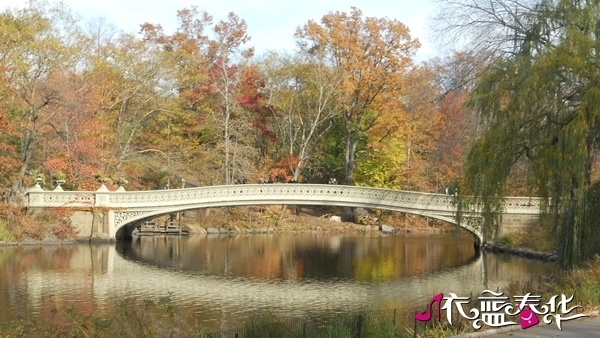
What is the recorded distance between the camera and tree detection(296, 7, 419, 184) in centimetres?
3844

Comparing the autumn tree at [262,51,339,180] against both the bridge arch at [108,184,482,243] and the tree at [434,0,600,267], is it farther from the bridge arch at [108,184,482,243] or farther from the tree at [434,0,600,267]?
the tree at [434,0,600,267]

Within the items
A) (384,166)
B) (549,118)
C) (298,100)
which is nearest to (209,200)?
(298,100)

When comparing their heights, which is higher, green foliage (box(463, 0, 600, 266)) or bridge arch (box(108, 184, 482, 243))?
green foliage (box(463, 0, 600, 266))

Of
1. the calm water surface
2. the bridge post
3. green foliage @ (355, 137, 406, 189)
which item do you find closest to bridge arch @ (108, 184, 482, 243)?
the bridge post

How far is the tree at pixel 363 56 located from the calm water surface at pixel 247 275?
9.51 metres

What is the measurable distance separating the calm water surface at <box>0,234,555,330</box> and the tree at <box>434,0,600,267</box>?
2.47 metres

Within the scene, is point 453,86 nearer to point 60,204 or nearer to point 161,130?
point 60,204

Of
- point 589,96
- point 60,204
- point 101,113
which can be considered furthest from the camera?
point 101,113

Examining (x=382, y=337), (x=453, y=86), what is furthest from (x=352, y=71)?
(x=382, y=337)

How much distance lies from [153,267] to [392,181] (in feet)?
71.6

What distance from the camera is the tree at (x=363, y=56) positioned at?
38444 millimetres

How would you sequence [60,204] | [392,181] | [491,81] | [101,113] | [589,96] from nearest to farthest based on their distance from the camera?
1. [589,96]
2. [491,81]
3. [60,204]
4. [101,113]
5. [392,181]

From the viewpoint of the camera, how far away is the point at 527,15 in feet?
50.8

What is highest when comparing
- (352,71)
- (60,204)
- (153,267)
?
(352,71)
